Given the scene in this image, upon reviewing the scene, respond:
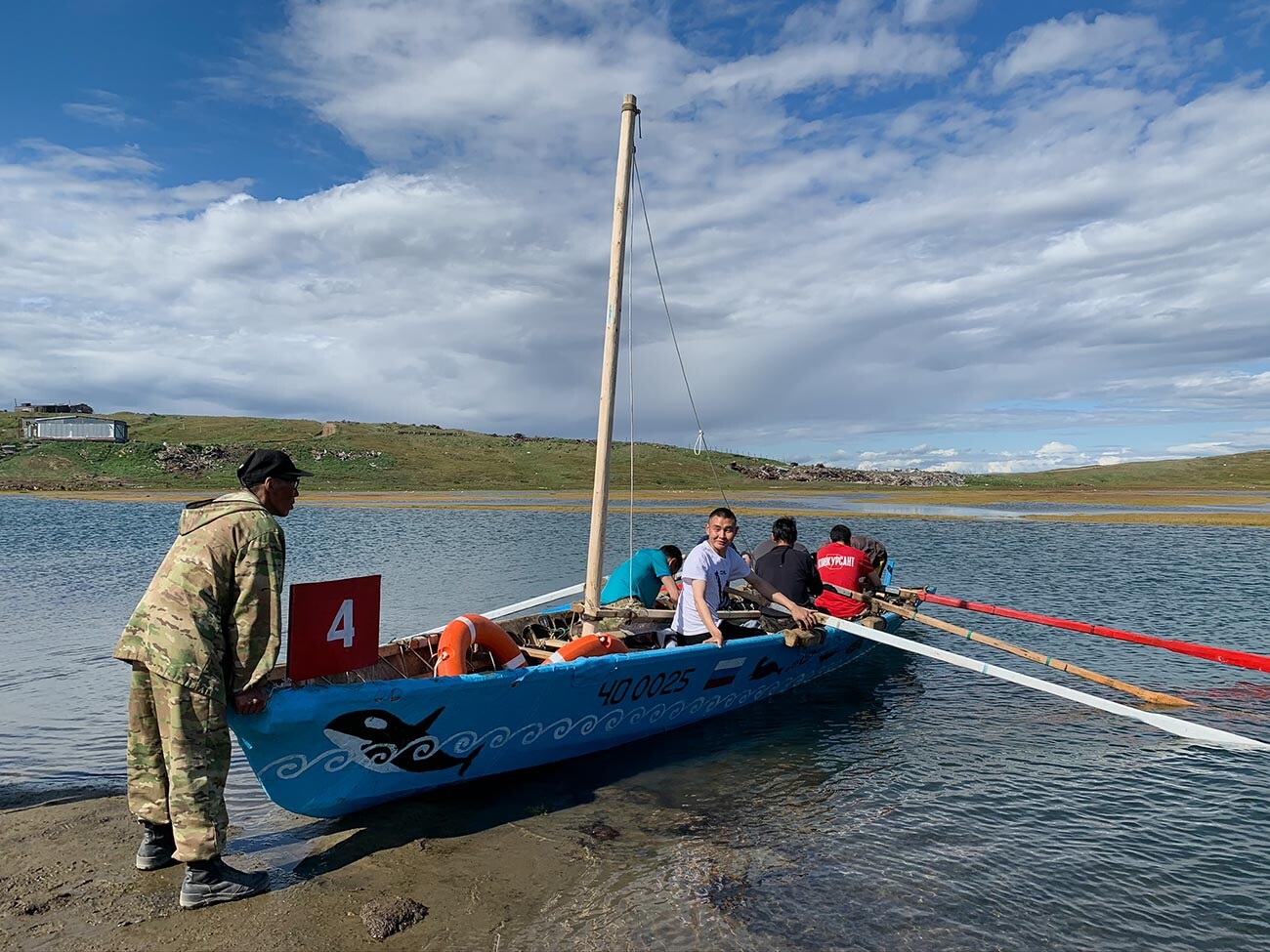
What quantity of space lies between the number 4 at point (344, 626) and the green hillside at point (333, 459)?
67.0 metres

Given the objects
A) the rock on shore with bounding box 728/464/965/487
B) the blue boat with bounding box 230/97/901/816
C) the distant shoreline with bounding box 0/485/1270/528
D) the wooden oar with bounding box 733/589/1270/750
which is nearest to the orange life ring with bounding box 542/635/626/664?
the blue boat with bounding box 230/97/901/816

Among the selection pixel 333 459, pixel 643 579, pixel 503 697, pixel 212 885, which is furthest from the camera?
pixel 333 459

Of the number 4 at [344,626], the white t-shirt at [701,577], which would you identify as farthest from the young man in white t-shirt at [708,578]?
the number 4 at [344,626]

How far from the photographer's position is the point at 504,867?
6.16 metres

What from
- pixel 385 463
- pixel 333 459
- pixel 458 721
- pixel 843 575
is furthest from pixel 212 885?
pixel 333 459

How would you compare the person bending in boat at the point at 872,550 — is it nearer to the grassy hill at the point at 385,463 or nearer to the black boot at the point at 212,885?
the black boot at the point at 212,885

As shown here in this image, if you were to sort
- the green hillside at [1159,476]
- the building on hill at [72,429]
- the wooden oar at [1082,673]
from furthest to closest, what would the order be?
1. the green hillside at [1159,476]
2. the building on hill at [72,429]
3. the wooden oar at [1082,673]

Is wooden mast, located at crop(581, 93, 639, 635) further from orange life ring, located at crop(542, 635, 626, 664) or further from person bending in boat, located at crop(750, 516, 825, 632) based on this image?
person bending in boat, located at crop(750, 516, 825, 632)

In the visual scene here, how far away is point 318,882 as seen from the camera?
5.79m

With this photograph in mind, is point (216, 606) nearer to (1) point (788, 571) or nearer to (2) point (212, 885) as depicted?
(2) point (212, 885)

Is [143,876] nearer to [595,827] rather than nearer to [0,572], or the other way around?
[595,827]

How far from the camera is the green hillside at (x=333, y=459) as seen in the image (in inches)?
3467

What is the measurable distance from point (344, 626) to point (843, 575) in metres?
9.99

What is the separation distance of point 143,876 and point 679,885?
12.3 ft
